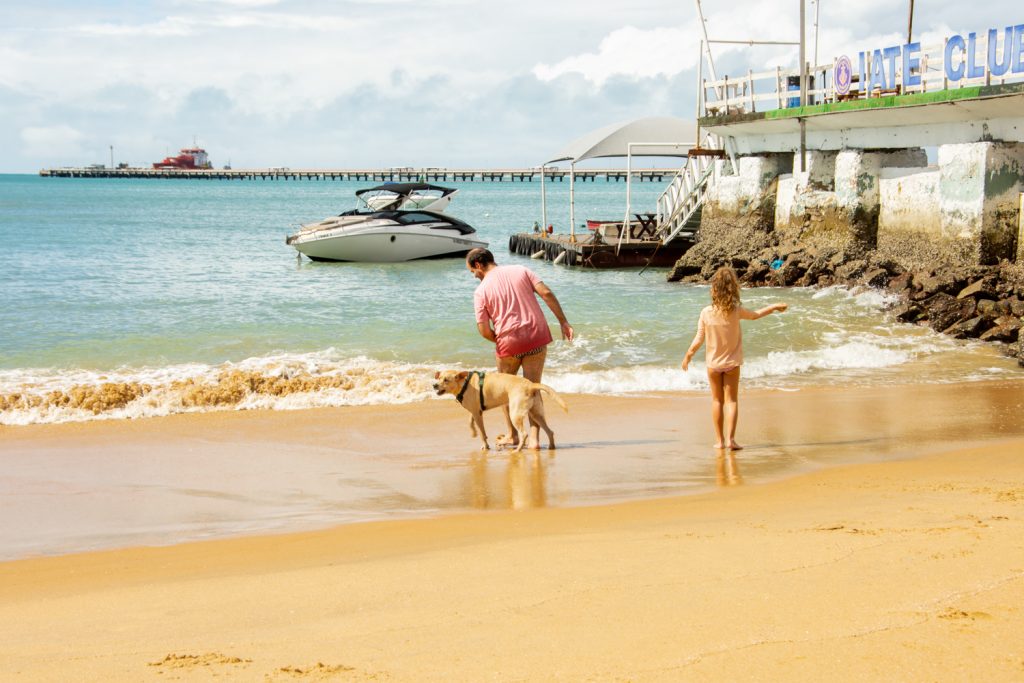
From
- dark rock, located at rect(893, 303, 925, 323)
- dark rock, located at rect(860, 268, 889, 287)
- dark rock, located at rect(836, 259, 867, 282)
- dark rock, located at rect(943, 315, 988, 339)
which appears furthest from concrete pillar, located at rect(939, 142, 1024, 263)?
dark rock, located at rect(836, 259, 867, 282)

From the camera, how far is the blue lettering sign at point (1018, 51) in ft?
57.9

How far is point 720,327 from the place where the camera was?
873cm

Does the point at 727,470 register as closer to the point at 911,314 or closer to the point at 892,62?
the point at 911,314

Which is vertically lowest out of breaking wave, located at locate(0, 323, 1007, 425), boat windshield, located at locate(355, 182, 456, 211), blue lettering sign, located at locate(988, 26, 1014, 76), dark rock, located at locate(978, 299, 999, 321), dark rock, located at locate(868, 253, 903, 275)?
breaking wave, located at locate(0, 323, 1007, 425)

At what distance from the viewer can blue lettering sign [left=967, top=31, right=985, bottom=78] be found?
1866cm

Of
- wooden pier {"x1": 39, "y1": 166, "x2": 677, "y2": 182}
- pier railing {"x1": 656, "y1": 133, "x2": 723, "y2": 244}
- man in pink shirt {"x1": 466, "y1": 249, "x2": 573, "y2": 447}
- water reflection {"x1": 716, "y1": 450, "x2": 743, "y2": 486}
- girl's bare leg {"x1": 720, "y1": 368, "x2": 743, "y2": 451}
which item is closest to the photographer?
water reflection {"x1": 716, "y1": 450, "x2": 743, "y2": 486}

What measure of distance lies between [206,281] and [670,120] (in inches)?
555

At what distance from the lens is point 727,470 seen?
8.23 metres

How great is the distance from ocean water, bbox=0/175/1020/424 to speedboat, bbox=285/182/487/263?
715 mm

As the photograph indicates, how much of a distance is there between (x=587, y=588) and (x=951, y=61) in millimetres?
17489

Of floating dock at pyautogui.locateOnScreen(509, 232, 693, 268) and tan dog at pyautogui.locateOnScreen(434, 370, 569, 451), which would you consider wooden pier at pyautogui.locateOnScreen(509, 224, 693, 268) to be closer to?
floating dock at pyautogui.locateOnScreen(509, 232, 693, 268)

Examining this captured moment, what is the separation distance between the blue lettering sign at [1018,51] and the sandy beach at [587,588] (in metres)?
11.4

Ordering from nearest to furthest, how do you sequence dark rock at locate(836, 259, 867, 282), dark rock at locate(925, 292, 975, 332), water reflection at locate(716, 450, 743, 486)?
water reflection at locate(716, 450, 743, 486)
dark rock at locate(925, 292, 975, 332)
dark rock at locate(836, 259, 867, 282)

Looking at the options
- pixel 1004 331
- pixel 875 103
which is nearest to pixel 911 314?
pixel 1004 331
